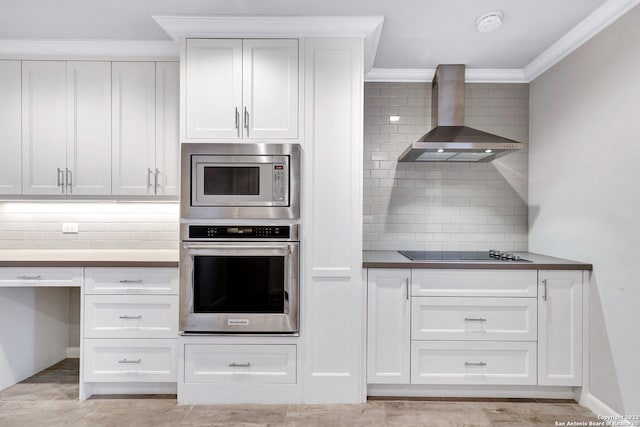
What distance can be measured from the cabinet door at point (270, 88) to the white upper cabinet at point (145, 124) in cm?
64

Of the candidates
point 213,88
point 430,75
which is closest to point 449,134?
point 430,75

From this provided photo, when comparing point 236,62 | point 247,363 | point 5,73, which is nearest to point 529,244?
point 247,363

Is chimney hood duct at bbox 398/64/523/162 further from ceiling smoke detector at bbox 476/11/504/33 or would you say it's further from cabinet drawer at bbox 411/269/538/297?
cabinet drawer at bbox 411/269/538/297

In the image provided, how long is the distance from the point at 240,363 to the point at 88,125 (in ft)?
6.48

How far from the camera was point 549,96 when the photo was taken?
283 cm

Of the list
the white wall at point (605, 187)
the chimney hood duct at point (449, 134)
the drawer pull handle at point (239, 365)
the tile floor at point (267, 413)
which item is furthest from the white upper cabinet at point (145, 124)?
the white wall at point (605, 187)

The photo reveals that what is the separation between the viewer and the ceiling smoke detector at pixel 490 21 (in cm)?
227

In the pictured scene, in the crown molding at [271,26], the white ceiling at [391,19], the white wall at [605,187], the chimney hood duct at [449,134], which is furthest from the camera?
the chimney hood duct at [449,134]

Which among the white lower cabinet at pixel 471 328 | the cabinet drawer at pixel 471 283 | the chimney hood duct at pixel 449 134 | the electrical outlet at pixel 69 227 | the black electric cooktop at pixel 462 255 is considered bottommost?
the white lower cabinet at pixel 471 328

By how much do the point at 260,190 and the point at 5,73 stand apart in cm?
208

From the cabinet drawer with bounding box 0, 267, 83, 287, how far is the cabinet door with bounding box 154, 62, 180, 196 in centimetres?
74

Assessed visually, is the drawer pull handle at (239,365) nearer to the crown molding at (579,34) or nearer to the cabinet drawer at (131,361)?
the cabinet drawer at (131,361)

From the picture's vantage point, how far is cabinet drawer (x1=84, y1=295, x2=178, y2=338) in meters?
2.42

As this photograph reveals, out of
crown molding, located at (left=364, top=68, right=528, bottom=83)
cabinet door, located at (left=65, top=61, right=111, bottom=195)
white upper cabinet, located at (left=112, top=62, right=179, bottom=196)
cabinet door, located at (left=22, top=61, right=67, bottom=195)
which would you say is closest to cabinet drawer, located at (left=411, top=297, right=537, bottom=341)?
crown molding, located at (left=364, top=68, right=528, bottom=83)
